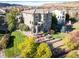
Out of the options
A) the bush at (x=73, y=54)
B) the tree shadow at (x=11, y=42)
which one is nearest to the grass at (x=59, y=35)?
the bush at (x=73, y=54)

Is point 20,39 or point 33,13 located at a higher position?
point 33,13

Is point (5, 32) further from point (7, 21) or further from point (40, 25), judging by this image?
point (40, 25)

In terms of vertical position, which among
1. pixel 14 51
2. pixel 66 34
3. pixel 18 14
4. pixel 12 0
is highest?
pixel 12 0

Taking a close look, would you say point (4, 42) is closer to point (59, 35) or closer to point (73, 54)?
point (59, 35)

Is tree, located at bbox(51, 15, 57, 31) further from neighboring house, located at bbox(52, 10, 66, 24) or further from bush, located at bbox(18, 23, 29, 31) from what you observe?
bush, located at bbox(18, 23, 29, 31)

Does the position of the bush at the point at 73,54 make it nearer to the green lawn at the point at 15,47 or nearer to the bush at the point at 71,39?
the bush at the point at 71,39

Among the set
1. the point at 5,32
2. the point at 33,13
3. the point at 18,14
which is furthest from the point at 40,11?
the point at 5,32

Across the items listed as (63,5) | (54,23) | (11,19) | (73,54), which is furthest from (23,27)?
(73,54)
